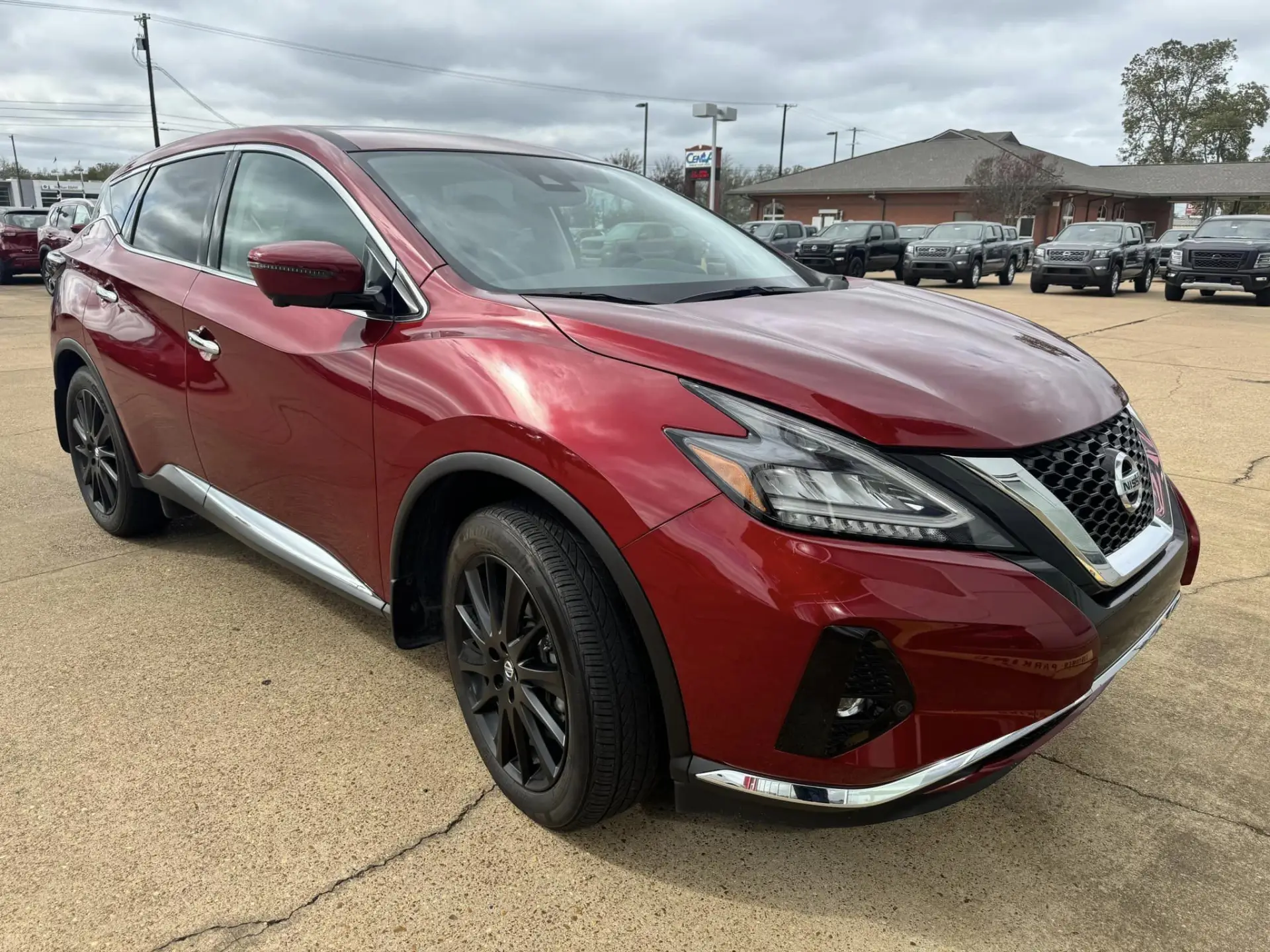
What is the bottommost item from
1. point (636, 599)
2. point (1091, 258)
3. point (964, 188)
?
point (636, 599)

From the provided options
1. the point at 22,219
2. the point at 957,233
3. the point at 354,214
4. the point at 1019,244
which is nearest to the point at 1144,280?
the point at 1019,244

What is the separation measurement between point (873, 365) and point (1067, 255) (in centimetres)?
2034

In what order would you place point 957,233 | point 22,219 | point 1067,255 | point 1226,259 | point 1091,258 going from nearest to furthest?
point 1226,259, point 1091,258, point 1067,255, point 22,219, point 957,233

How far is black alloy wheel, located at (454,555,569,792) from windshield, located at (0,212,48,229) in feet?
76.5

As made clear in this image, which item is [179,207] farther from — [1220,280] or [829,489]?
[1220,280]

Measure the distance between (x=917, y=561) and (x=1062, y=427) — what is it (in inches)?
21.8

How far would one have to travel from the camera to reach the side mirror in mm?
2244

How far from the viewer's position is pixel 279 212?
2.90m

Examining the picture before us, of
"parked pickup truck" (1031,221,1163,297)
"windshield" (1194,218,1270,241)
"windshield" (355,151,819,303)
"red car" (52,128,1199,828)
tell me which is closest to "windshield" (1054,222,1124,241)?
"parked pickup truck" (1031,221,1163,297)

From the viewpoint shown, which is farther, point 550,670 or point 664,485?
point 550,670

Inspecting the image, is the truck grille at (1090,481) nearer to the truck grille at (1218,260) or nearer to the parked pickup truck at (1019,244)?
the truck grille at (1218,260)

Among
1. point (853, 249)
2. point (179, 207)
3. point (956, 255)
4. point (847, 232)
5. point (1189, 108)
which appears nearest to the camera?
point (179, 207)

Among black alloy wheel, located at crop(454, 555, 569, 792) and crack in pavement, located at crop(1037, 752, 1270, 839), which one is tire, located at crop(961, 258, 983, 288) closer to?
crack in pavement, located at crop(1037, 752, 1270, 839)

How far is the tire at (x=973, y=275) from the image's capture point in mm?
21922
